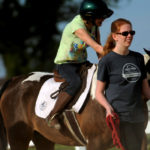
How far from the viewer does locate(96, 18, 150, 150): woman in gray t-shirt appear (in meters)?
4.06

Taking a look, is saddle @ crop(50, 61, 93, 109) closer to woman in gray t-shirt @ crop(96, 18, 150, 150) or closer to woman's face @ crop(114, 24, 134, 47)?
woman in gray t-shirt @ crop(96, 18, 150, 150)

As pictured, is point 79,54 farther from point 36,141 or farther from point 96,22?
point 36,141

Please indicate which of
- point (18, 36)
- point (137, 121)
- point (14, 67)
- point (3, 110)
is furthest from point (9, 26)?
point (137, 121)

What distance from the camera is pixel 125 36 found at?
159 inches

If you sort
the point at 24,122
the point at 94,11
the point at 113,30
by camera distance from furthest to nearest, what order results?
the point at 24,122 → the point at 94,11 → the point at 113,30

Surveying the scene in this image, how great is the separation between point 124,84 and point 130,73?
129mm

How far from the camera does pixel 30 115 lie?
21.0 feet

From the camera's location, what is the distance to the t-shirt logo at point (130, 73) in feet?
13.3

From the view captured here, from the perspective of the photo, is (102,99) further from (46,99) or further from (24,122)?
(24,122)

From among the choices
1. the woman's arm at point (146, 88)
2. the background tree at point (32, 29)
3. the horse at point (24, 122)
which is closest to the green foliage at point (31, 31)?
the background tree at point (32, 29)

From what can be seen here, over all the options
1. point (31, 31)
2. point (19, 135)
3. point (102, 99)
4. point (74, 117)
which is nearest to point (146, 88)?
point (102, 99)

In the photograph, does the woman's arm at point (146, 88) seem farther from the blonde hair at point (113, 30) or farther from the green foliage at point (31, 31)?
the green foliage at point (31, 31)

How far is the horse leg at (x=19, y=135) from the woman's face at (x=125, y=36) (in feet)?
9.57

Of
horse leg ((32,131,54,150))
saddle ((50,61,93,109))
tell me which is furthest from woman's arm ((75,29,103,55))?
horse leg ((32,131,54,150))
